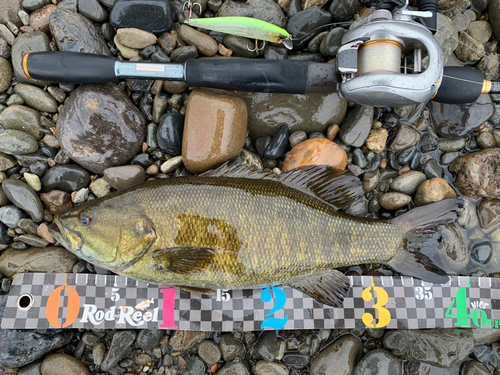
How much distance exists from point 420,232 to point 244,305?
182cm

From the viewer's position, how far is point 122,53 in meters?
3.25

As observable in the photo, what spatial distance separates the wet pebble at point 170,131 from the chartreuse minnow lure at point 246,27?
93 centimetres

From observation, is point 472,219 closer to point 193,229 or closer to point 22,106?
point 193,229

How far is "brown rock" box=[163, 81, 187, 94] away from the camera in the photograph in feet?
10.5

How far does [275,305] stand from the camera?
3195 mm

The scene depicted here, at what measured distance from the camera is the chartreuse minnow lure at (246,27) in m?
3.08

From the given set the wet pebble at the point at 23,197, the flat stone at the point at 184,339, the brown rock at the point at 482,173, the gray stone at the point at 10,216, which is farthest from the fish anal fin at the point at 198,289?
the brown rock at the point at 482,173

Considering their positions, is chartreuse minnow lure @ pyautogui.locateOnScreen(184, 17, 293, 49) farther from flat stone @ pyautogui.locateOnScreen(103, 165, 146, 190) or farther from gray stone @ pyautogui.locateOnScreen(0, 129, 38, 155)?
gray stone @ pyautogui.locateOnScreen(0, 129, 38, 155)

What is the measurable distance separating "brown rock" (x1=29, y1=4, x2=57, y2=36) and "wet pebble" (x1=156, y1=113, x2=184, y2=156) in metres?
1.57

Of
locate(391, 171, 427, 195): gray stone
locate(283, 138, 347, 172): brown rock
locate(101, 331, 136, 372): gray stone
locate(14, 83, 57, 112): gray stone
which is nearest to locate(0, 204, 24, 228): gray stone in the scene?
locate(14, 83, 57, 112): gray stone

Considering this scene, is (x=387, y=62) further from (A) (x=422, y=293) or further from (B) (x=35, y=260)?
Result: (B) (x=35, y=260)

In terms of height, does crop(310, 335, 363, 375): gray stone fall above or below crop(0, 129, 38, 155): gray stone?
below

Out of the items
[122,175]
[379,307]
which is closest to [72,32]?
[122,175]

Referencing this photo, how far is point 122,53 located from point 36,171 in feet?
4.91
